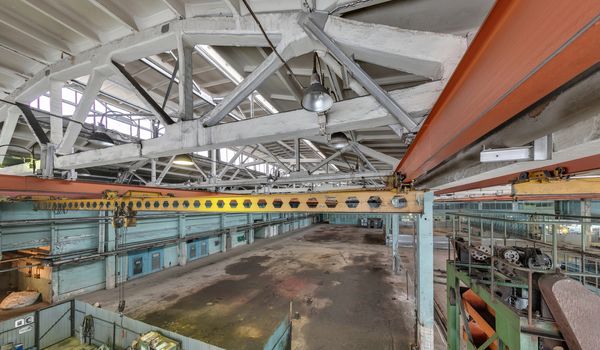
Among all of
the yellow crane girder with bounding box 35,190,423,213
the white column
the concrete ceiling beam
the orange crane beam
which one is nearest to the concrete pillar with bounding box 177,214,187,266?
the yellow crane girder with bounding box 35,190,423,213

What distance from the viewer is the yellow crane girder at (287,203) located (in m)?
3.94

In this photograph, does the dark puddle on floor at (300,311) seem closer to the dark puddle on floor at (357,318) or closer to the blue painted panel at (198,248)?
the dark puddle on floor at (357,318)

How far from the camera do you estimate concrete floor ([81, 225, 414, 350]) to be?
23.9 ft

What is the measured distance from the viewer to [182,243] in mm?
14914

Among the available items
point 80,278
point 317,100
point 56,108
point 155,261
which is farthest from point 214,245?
point 317,100

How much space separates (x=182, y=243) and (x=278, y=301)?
849cm

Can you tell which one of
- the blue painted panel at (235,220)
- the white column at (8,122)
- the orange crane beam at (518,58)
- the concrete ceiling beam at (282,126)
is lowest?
the blue painted panel at (235,220)

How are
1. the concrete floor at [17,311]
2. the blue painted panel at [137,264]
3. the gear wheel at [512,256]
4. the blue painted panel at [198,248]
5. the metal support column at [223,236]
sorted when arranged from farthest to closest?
the metal support column at [223,236], the blue painted panel at [198,248], the blue painted panel at [137,264], the concrete floor at [17,311], the gear wheel at [512,256]

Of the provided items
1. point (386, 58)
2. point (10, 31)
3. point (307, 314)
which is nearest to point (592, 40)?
point (386, 58)

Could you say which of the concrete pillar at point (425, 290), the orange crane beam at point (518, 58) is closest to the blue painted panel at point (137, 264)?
the concrete pillar at point (425, 290)

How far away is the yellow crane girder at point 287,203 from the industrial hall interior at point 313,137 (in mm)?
38

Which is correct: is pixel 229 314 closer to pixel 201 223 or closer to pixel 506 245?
pixel 506 245

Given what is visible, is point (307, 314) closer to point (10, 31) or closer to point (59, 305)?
point (59, 305)

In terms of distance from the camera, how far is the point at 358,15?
7.51 feet
